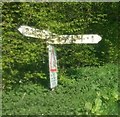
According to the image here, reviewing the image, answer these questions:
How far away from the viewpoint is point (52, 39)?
8539mm

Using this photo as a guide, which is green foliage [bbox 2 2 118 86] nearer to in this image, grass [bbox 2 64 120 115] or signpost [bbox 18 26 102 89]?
signpost [bbox 18 26 102 89]

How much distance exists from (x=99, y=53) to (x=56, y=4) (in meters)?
2.58

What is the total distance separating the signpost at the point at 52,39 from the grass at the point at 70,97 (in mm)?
304

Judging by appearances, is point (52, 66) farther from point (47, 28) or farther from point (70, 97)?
point (70, 97)

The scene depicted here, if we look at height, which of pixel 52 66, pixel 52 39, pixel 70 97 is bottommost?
pixel 70 97

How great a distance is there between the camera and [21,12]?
8539 millimetres

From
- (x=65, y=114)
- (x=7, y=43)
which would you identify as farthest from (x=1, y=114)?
(x=7, y=43)

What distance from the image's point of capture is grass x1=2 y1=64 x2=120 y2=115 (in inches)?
268

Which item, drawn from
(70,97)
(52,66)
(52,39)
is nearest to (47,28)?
(52,39)

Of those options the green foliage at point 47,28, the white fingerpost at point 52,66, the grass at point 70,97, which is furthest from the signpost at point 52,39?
the grass at point 70,97

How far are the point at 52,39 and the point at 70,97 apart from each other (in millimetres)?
1370

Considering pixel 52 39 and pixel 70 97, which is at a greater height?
pixel 52 39

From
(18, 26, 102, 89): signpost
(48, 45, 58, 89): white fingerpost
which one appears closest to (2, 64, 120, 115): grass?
(48, 45, 58, 89): white fingerpost

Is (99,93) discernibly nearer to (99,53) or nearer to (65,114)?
(65,114)
